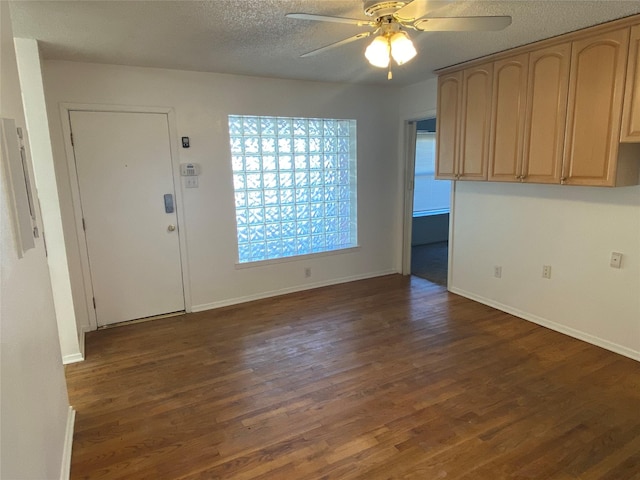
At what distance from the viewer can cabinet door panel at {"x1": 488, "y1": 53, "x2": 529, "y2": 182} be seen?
319 cm

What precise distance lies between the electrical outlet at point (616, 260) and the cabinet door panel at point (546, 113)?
0.68m

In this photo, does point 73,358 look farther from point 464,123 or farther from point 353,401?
point 464,123

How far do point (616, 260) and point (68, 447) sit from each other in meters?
3.68

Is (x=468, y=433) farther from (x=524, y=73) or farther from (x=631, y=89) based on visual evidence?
(x=524, y=73)

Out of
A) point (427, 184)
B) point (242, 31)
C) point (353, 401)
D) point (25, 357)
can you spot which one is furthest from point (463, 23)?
point (427, 184)

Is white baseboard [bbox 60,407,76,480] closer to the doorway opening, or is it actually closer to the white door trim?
the white door trim

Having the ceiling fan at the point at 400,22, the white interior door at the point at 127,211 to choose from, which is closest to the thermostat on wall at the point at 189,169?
the white interior door at the point at 127,211

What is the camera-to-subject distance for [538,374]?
2.71 meters

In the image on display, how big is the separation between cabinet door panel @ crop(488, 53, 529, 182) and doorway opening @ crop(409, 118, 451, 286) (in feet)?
8.69

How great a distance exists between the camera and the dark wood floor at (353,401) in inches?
77.4

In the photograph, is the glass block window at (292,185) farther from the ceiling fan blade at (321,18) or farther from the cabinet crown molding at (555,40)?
the ceiling fan blade at (321,18)

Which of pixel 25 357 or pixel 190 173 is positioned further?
pixel 190 173

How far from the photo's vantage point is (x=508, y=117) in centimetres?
330

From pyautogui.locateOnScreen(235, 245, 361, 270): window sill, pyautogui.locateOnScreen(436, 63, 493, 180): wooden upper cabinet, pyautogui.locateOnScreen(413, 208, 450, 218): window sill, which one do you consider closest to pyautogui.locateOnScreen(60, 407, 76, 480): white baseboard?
pyautogui.locateOnScreen(235, 245, 361, 270): window sill
